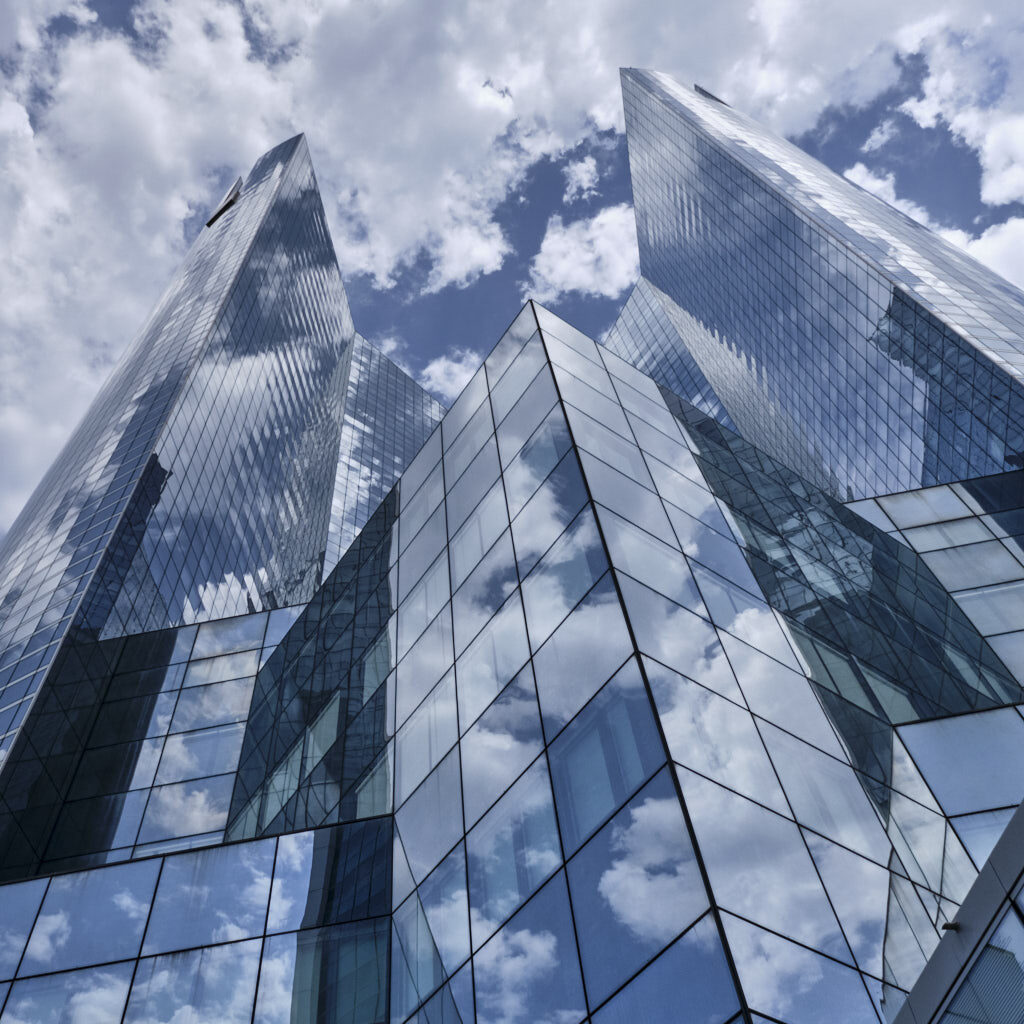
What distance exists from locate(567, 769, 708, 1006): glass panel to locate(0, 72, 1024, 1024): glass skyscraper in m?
0.04

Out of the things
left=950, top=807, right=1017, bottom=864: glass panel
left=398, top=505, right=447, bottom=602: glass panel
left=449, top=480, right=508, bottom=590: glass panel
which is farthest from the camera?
left=398, top=505, right=447, bottom=602: glass panel

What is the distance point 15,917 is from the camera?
1902cm

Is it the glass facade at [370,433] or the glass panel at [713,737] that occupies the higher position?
the glass facade at [370,433]

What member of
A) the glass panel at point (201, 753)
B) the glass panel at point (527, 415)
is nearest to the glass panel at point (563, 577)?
the glass panel at point (527, 415)

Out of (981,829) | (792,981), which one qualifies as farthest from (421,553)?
(792,981)

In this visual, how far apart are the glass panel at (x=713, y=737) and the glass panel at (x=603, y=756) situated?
295mm

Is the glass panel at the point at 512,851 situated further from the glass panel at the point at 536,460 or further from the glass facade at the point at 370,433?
the glass facade at the point at 370,433

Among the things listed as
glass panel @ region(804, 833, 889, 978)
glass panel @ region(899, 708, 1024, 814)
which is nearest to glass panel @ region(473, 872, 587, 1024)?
glass panel @ region(804, 833, 889, 978)

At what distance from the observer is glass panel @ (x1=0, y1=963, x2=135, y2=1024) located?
1683cm

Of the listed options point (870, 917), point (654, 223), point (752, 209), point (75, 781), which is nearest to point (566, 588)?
point (870, 917)

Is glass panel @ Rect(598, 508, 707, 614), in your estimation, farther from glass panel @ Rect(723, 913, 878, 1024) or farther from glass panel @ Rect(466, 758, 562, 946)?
glass panel @ Rect(723, 913, 878, 1024)

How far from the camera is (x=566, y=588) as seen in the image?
48.3 ft

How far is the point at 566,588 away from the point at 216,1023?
11036mm

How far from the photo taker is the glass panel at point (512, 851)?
12.2 meters
